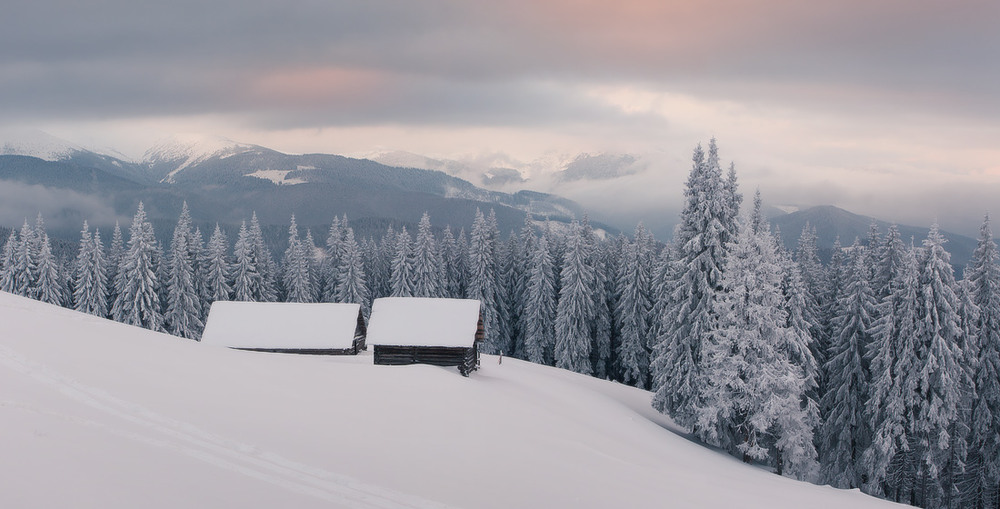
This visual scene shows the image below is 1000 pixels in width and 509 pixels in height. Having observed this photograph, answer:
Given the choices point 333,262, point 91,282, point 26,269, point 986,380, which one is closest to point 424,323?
point 986,380

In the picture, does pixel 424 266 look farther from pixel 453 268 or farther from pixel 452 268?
pixel 453 268

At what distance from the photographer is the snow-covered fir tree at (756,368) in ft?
99.1

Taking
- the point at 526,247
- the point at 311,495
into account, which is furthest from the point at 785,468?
the point at 526,247

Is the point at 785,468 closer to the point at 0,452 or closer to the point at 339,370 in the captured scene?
the point at 339,370

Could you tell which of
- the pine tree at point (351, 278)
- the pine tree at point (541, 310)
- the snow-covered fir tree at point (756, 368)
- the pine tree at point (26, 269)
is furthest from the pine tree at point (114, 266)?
the snow-covered fir tree at point (756, 368)

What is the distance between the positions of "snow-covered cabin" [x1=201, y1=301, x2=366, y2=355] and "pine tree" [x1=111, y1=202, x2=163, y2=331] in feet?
59.8

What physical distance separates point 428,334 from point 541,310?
89.7 ft

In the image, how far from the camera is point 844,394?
130ft

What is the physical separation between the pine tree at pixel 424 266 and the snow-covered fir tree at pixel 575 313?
1544cm

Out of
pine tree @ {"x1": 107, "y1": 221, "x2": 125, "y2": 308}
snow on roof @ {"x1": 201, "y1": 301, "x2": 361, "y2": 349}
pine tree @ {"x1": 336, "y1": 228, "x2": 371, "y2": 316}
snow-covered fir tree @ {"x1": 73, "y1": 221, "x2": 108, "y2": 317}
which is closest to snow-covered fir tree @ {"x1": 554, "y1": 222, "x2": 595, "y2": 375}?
snow on roof @ {"x1": 201, "y1": 301, "x2": 361, "y2": 349}

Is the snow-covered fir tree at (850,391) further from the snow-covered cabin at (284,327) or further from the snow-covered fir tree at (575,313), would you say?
the snow-covered cabin at (284,327)

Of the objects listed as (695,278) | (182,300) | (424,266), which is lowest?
(182,300)

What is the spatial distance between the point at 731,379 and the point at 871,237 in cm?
2537

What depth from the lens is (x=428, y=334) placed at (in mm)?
39125
